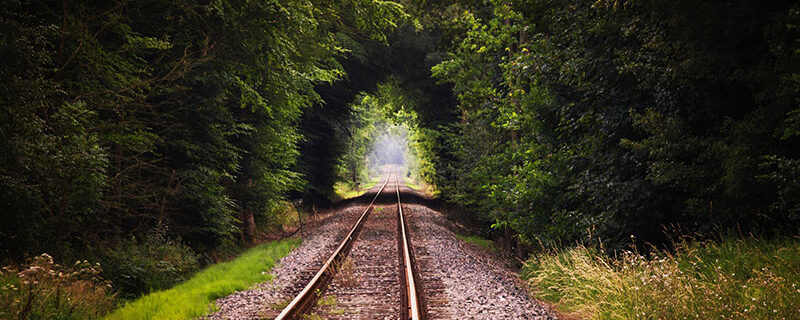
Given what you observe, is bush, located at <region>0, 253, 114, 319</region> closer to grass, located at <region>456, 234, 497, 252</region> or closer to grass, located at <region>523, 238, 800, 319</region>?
grass, located at <region>523, 238, 800, 319</region>

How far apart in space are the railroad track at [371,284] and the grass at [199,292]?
1.39 metres

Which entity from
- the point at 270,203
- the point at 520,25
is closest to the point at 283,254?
the point at 270,203

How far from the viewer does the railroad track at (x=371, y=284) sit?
586 cm

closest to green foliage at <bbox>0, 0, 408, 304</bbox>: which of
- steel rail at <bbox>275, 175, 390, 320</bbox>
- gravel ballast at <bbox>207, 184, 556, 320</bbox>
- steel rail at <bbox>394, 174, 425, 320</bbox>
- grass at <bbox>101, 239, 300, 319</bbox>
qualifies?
grass at <bbox>101, 239, 300, 319</bbox>

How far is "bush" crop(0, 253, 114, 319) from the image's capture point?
477 centimetres

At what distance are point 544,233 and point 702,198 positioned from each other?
3.62m

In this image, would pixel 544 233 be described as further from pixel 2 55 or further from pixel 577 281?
pixel 2 55

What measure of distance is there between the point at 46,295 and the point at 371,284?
455 centimetres

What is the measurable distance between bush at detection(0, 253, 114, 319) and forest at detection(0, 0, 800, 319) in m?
0.05

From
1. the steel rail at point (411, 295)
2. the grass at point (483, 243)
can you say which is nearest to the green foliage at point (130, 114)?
the steel rail at point (411, 295)

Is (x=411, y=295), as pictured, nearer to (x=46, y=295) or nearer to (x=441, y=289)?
(x=441, y=289)

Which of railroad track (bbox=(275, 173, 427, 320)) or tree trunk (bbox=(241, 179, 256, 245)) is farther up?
tree trunk (bbox=(241, 179, 256, 245))

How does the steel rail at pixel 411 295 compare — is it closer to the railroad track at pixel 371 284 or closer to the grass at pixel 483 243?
the railroad track at pixel 371 284

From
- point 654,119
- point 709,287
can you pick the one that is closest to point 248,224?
point 654,119
